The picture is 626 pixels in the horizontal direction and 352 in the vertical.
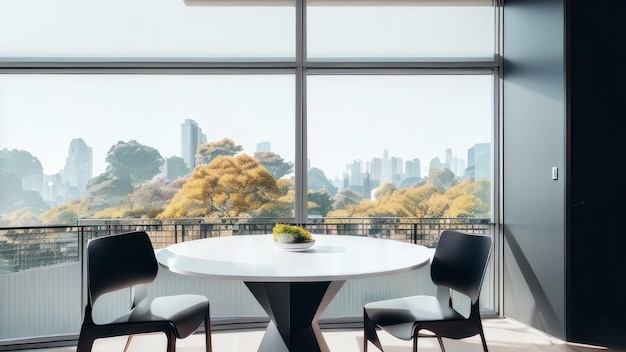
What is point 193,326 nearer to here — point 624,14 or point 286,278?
point 286,278

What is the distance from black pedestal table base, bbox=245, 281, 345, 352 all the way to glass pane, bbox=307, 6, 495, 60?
2.16 m

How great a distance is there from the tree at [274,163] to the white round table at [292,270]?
1.26m

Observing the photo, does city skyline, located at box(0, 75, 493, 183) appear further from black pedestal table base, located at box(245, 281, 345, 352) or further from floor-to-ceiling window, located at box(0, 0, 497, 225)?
black pedestal table base, located at box(245, 281, 345, 352)

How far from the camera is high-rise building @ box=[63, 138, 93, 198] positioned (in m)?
3.33

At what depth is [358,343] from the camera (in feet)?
9.72

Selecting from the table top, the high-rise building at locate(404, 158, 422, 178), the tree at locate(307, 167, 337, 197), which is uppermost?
the high-rise building at locate(404, 158, 422, 178)

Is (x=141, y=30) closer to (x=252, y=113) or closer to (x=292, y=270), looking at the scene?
(x=252, y=113)

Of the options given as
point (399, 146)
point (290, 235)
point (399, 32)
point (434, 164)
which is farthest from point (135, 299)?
point (399, 32)

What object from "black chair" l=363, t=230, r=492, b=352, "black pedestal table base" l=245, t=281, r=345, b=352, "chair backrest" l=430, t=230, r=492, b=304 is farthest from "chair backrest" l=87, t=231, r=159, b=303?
"chair backrest" l=430, t=230, r=492, b=304

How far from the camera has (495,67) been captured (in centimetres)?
356

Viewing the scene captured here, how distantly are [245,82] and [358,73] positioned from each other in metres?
0.96

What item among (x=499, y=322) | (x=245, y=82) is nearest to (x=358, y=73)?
(x=245, y=82)

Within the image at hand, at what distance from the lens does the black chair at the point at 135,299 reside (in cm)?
187

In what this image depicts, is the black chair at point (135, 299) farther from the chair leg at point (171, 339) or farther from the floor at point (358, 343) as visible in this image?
the floor at point (358, 343)
